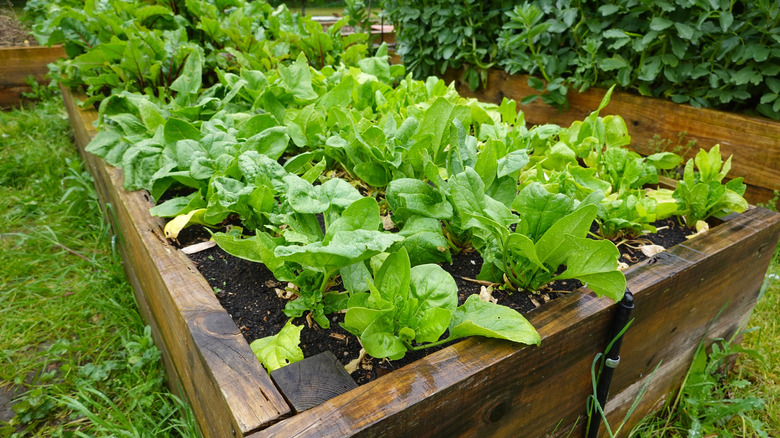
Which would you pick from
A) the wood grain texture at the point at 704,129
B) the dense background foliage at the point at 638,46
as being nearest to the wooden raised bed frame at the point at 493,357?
the wood grain texture at the point at 704,129

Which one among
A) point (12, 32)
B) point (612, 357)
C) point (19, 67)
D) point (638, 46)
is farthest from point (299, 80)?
point (12, 32)

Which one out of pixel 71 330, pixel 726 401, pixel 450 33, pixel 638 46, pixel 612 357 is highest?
pixel 638 46

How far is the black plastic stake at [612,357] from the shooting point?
3.67 ft

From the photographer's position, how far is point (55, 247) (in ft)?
8.49

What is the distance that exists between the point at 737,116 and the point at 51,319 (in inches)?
128

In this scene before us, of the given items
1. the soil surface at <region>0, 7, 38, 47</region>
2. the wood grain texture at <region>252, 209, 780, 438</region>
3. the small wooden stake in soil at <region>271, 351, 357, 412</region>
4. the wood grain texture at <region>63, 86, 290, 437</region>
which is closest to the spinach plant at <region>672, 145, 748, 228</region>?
the wood grain texture at <region>252, 209, 780, 438</region>

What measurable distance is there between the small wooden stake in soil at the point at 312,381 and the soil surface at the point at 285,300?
8cm

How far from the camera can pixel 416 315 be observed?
985mm

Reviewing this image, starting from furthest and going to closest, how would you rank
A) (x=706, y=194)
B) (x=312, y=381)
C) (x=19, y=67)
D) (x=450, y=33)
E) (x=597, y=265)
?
1. (x=19, y=67)
2. (x=450, y=33)
3. (x=706, y=194)
4. (x=597, y=265)
5. (x=312, y=381)

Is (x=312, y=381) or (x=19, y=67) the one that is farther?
(x=19, y=67)

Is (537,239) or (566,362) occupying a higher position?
(537,239)

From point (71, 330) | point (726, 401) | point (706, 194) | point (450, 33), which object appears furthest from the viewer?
point (450, 33)

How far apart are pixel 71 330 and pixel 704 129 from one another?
309cm

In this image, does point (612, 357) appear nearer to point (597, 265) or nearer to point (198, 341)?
point (597, 265)
